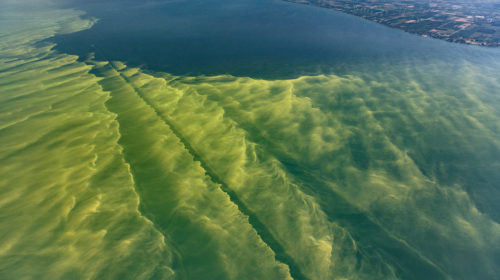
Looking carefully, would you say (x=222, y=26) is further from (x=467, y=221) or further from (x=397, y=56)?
(x=467, y=221)

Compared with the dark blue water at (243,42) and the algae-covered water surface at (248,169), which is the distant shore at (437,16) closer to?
the dark blue water at (243,42)

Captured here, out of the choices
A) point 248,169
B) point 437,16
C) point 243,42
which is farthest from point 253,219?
point 437,16

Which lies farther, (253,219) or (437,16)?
(437,16)

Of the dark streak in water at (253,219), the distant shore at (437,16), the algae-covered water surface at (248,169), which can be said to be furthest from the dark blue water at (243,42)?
the dark streak in water at (253,219)

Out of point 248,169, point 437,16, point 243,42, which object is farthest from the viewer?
point 437,16

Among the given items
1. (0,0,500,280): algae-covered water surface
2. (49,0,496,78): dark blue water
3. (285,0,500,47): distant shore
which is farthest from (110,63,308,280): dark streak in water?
(285,0,500,47): distant shore

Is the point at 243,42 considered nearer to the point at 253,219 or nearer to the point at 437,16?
the point at 253,219

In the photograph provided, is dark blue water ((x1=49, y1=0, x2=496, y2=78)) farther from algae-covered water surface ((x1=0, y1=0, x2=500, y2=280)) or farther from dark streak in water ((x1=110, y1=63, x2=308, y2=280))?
dark streak in water ((x1=110, y1=63, x2=308, y2=280))
